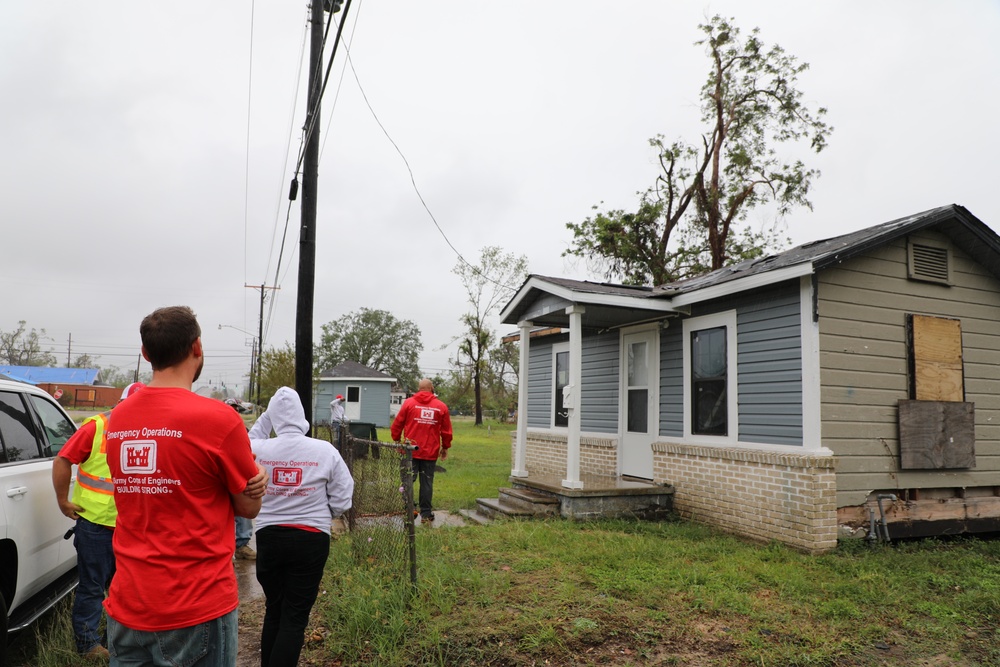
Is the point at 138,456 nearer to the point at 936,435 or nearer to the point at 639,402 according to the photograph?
the point at 639,402

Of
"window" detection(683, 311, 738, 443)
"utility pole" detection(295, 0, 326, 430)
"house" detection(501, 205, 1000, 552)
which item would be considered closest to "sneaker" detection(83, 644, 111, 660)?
"utility pole" detection(295, 0, 326, 430)

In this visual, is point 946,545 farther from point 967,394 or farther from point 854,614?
point 854,614

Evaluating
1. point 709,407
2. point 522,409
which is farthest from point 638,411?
point 522,409

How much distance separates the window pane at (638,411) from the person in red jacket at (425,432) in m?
3.05

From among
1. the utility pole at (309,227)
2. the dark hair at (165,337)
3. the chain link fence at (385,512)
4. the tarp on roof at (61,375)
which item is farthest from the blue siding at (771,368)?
the tarp on roof at (61,375)

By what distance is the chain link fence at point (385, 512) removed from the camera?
16.9ft

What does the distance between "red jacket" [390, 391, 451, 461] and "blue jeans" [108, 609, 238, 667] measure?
20.1ft

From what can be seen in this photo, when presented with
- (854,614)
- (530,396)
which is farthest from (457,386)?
(854,614)

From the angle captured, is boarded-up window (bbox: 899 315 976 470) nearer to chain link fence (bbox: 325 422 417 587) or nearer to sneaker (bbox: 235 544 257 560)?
chain link fence (bbox: 325 422 417 587)

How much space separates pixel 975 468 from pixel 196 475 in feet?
30.4

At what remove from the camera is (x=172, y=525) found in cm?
212

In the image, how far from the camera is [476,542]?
6.79 m

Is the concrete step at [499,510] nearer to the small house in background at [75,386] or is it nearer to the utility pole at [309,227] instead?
the utility pole at [309,227]

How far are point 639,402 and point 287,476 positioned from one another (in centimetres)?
709
